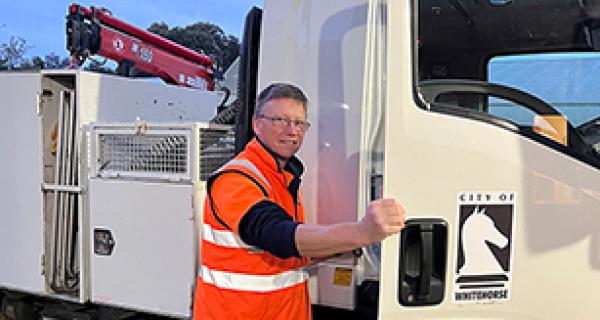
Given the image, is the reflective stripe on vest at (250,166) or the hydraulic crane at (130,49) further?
the hydraulic crane at (130,49)

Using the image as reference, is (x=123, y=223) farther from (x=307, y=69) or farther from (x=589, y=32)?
(x=589, y=32)

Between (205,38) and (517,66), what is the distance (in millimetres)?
22146

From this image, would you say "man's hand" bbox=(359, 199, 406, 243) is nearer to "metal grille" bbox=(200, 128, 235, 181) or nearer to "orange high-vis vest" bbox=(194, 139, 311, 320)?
"orange high-vis vest" bbox=(194, 139, 311, 320)

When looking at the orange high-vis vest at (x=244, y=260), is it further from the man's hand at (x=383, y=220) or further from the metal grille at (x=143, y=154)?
the metal grille at (x=143, y=154)

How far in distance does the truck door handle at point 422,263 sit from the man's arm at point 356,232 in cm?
12

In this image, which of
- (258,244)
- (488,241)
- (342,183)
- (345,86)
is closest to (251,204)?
(258,244)

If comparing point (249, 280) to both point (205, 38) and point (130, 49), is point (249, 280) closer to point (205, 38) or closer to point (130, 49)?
point (130, 49)

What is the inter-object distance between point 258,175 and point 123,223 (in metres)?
0.90

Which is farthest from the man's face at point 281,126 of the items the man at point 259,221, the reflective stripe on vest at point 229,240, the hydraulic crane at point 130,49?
the hydraulic crane at point 130,49

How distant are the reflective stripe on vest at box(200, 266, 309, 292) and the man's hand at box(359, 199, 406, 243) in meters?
0.46

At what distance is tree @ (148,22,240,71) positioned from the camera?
2056 centimetres

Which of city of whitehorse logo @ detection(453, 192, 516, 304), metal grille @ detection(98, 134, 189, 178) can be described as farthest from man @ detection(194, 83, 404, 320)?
metal grille @ detection(98, 134, 189, 178)

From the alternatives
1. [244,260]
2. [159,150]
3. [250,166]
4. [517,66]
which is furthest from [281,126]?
[517,66]

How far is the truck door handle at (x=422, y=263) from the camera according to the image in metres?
1.47
